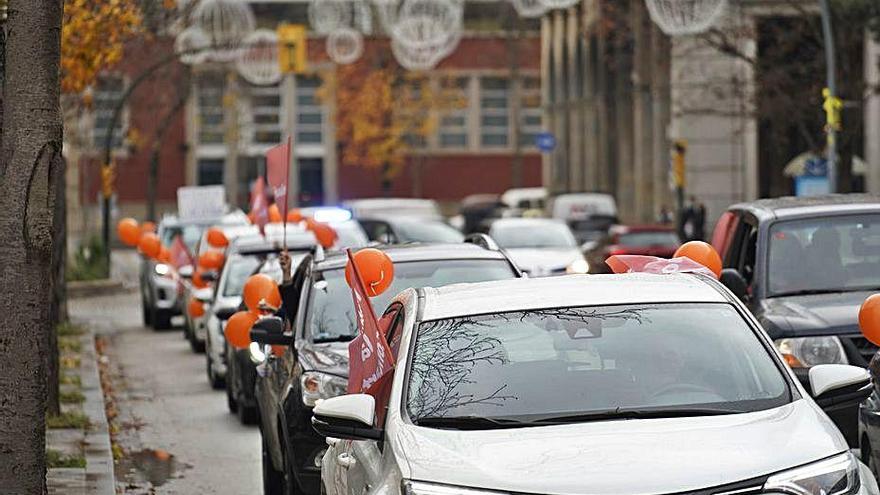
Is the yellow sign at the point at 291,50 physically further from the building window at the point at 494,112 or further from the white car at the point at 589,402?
the building window at the point at 494,112

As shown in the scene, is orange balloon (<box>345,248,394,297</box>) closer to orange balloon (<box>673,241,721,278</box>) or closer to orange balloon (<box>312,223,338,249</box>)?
orange balloon (<box>673,241,721,278</box>)

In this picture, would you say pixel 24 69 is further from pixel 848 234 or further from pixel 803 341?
pixel 848 234

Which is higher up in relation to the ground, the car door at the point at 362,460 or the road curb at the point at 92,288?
the car door at the point at 362,460

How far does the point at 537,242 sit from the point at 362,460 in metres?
25.5

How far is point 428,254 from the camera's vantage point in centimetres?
1322

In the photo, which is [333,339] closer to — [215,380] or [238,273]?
[215,380]

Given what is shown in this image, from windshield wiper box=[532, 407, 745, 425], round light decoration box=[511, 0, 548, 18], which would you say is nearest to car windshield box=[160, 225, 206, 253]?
round light decoration box=[511, 0, 548, 18]

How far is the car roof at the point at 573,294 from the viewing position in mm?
7738

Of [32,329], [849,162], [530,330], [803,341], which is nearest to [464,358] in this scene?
[530,330]

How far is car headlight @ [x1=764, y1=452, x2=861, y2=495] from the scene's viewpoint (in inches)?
248

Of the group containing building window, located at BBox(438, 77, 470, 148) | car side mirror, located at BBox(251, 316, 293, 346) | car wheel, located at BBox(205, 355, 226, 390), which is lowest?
car wheel, located at BBox(205, 355, 226, 390)

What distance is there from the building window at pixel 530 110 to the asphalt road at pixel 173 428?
57.2 meters

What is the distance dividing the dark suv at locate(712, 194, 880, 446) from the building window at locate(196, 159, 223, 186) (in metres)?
68.7

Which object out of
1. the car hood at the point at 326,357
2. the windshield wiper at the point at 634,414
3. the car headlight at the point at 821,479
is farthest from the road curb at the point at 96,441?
the car headlight at the point at 821,479
